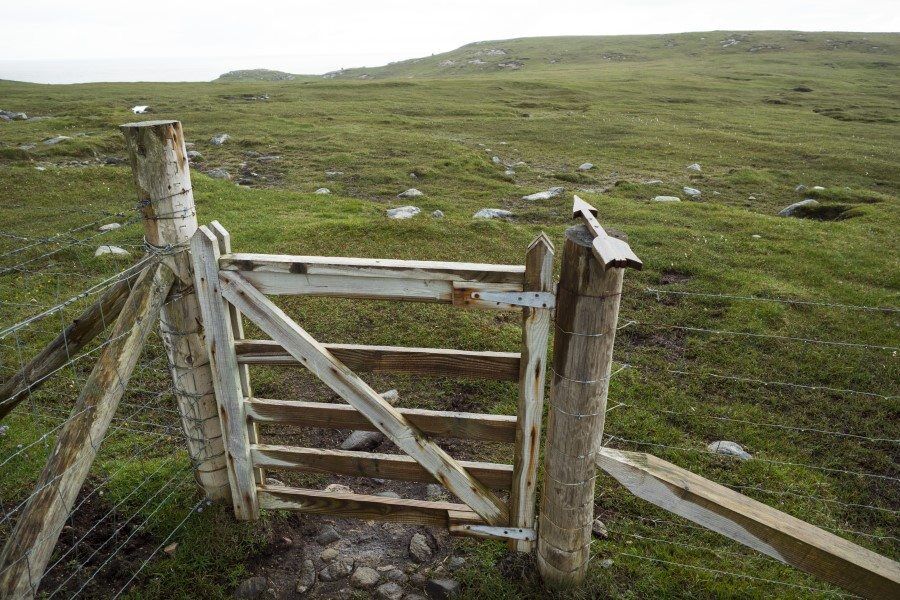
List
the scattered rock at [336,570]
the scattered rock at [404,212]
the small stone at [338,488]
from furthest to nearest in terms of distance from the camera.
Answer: the scattered rock at [404,212] → the small stone at [338,488] → the scattered rock at [336,570]

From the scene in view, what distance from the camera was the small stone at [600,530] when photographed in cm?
557

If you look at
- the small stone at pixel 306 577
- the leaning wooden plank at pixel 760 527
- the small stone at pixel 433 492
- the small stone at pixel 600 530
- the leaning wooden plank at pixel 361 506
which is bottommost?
the small stone at pixel 433 492

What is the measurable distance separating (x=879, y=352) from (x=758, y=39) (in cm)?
14347

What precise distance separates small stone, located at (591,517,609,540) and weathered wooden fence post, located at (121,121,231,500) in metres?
3.57

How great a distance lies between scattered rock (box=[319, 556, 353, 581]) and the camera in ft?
16.4

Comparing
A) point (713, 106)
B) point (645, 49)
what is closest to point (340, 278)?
point (713, 106)

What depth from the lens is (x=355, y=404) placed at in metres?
4.52

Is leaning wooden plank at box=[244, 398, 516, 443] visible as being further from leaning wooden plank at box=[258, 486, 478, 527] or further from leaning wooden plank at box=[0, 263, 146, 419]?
leaning wooden plank at box=[0, 263, 146, 419]

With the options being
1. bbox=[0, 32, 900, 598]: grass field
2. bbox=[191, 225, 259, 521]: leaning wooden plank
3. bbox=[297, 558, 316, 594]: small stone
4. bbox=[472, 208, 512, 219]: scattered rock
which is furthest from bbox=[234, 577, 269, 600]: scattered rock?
bbox=[472, 208, 512, 219]: scattered rock

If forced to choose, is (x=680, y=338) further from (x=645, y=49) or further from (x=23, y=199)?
(x=645, y=49)

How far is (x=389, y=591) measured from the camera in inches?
191

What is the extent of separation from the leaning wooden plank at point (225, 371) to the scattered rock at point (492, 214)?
40.2ft

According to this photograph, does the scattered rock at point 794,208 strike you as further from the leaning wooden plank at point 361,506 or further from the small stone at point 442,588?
the small stone at point 442,588

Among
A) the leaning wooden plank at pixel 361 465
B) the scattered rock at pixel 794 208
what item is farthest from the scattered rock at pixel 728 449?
the scattered rock at pixel 794 208
